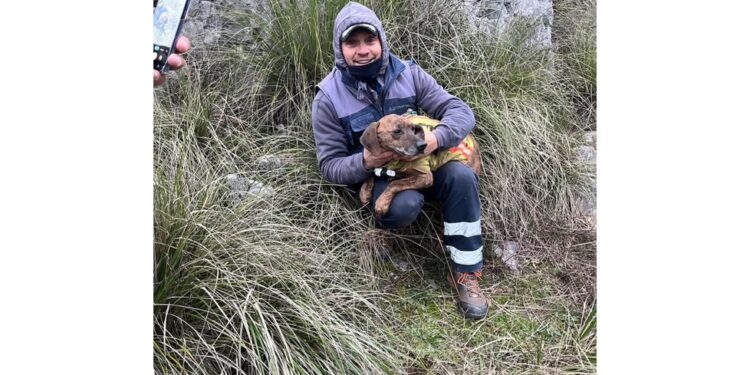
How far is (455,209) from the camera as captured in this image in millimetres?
2613

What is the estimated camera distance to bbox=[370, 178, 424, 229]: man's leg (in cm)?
260

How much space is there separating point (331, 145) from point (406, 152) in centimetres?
38

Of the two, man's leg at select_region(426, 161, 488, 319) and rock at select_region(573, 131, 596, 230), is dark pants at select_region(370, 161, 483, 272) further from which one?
rock at select_region(573, 131, 596, 230)

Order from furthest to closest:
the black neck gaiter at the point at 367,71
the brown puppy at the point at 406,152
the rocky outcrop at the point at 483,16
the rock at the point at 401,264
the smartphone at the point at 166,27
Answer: the rocky outcrop at the point at 483,16 < the rock at the point at 401,264 < the black neck gaiter at the point at 367,71 < the brown puppy at the point at 406,152 < the smartphone at the point at 166,27

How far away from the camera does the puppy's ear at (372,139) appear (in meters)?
2.40

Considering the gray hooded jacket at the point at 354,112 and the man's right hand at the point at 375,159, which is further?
the gray hooded jacket at the point at 354,112

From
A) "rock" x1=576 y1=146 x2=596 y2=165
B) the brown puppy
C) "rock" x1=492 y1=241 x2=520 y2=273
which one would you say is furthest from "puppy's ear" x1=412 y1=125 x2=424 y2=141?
"rock" x1=576 y1=146 x2=596 y2=165

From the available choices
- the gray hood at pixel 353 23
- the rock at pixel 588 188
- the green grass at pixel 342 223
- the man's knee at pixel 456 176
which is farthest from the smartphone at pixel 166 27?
the rock at pixel 588 188

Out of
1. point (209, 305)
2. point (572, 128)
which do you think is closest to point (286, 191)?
point (209, 305)

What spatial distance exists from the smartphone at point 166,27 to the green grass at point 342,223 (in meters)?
0.49

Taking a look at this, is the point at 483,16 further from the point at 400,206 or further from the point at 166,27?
the point at 166,27

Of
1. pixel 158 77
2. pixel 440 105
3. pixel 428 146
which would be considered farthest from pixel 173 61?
pixel 440 105

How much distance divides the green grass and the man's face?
58 cm

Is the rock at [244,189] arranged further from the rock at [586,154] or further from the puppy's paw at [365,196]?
the rock at [586,154]
